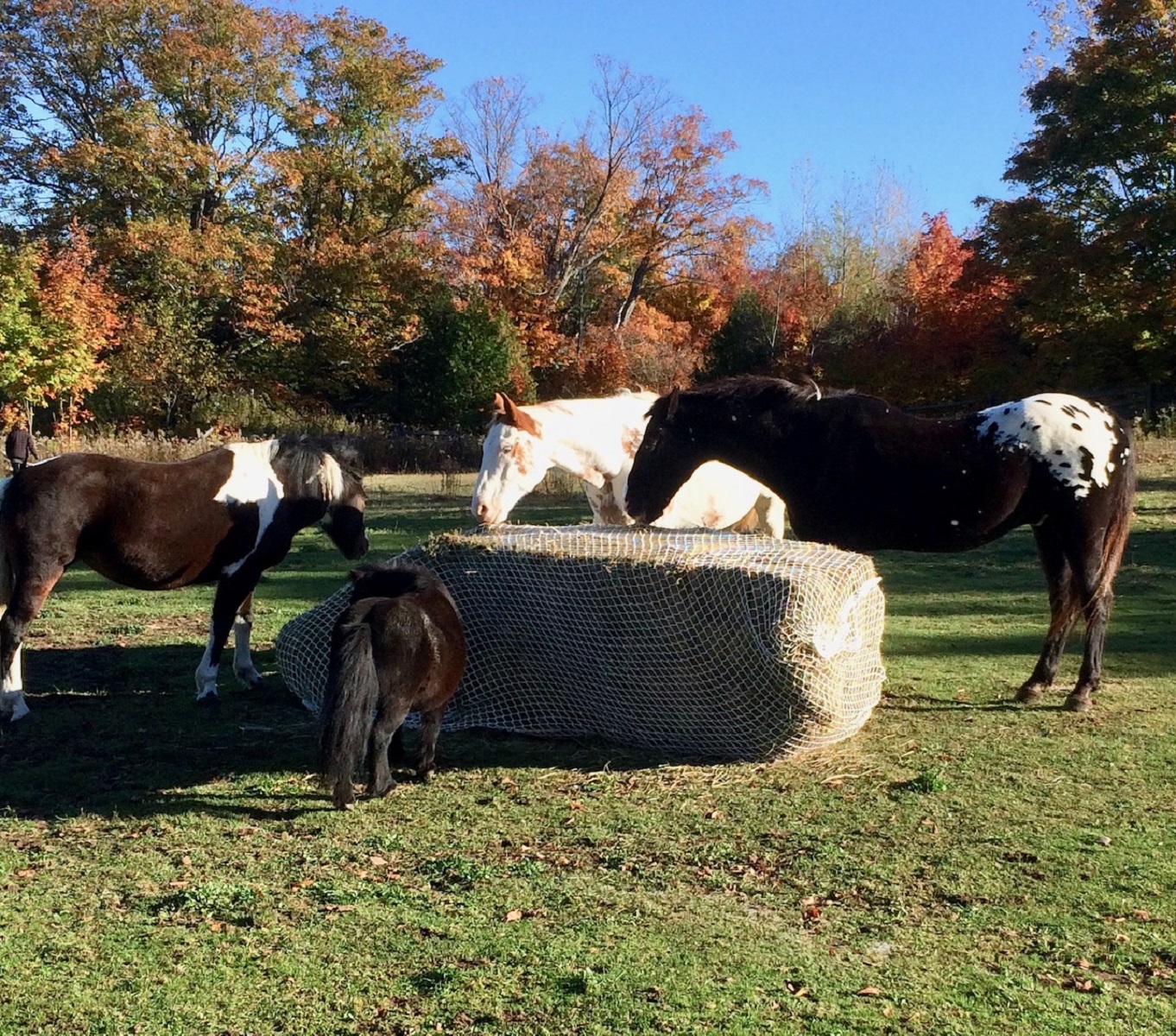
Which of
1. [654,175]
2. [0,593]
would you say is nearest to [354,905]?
[0,593]

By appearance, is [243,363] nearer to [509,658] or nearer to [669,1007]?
[509,658]

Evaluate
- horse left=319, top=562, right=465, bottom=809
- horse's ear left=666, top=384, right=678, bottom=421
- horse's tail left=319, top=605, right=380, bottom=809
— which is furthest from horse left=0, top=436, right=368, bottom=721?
horse's tail left=319, top=605, right=380, bottom=809

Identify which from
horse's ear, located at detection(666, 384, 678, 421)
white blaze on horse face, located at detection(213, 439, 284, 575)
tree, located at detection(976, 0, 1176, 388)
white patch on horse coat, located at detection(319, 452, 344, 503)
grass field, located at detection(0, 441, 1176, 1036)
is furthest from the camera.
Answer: tree, located at detection(976, 0, 1176, 388)

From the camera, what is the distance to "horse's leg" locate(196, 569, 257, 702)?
24.2 ft

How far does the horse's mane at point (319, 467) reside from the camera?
7797mm

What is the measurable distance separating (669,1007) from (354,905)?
133cm

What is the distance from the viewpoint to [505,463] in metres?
7.32

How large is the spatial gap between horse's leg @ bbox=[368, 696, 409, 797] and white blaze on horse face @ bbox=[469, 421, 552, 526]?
7.16ft

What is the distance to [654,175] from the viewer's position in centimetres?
4572

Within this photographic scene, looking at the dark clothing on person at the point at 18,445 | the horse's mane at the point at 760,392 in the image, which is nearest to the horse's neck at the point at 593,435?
the horse's mane at the point at 760,392

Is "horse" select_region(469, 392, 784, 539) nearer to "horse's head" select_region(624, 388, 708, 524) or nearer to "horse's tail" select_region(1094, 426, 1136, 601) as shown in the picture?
"horse's head" select_region(624, 388, 708, 524)

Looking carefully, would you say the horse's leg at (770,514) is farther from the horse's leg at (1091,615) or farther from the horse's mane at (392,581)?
the horse's mane at (392,581)

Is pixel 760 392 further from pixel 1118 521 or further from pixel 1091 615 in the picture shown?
pixel 1091 615

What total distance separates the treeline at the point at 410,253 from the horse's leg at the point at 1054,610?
21.1 metres
